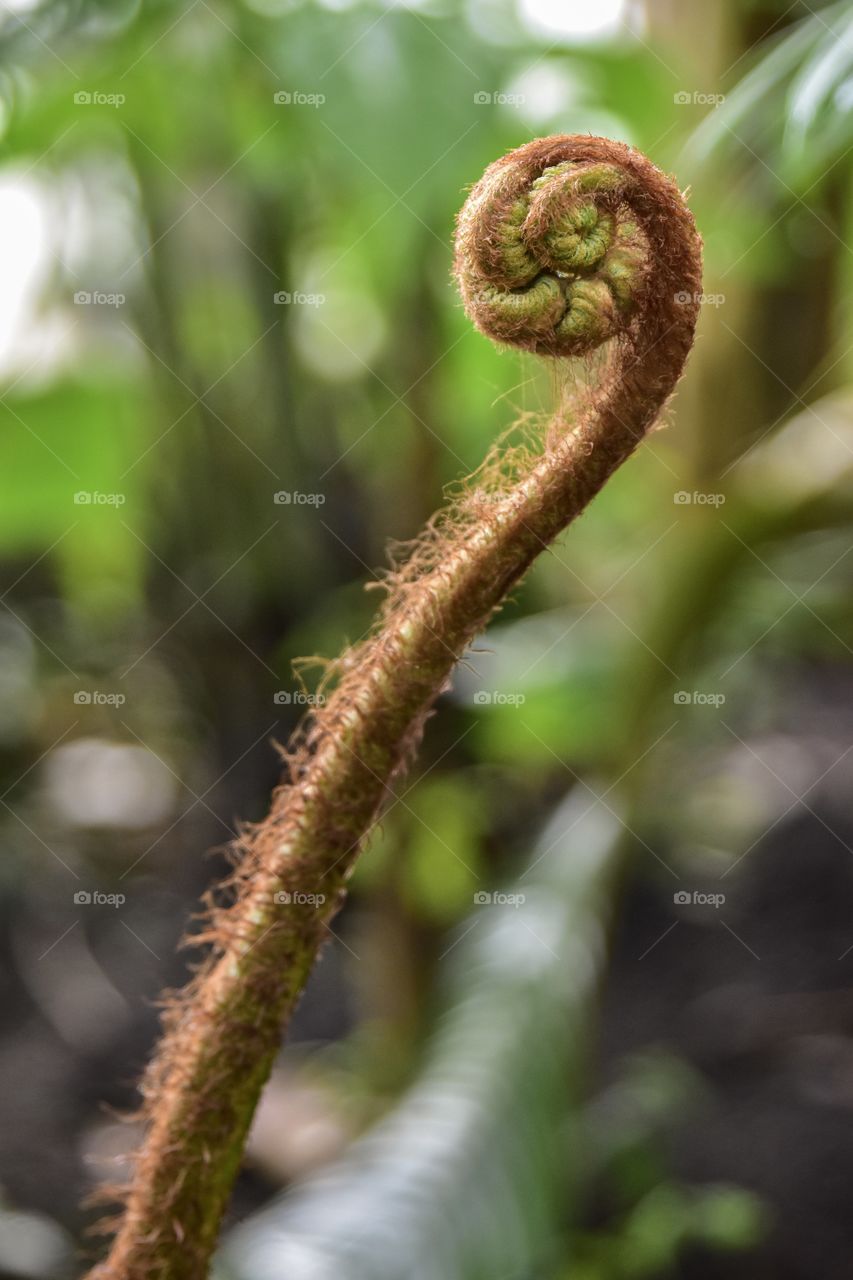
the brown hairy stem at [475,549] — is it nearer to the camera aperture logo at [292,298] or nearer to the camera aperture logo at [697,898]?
the camera aperture logo at [292,298]

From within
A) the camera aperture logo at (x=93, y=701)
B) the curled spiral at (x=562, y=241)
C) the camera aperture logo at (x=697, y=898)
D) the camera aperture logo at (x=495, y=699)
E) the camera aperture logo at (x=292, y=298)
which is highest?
the camera aperture logo at (x=292, y=298)

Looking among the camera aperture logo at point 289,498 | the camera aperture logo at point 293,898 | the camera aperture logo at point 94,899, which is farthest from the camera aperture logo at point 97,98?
the camera aperture logo at point 94,899

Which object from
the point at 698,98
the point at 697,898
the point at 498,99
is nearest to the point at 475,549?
the point at 498,99

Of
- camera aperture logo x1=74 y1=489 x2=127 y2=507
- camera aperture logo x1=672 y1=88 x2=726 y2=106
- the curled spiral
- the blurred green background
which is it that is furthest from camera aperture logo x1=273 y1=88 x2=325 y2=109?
the curled spiral

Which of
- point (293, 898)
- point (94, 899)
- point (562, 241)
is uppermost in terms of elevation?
point (562, 241)

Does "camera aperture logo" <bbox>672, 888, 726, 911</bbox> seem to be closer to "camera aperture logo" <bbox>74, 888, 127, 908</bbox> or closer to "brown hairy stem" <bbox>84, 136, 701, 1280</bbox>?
"camera aperture logo" <bbox>74, 888, 127, 908</bbox>

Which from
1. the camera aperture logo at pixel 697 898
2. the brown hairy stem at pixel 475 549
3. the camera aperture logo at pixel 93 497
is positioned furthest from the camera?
the camera aperture logo at pixel 697 898

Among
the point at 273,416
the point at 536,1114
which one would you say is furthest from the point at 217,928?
the point at 273,416

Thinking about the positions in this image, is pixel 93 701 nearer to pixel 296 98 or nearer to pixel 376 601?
pixel 376 601
